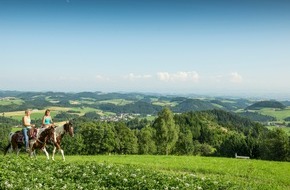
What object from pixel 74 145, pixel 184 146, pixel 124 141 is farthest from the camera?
pixel 184 146

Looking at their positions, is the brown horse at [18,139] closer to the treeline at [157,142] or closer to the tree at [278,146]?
Answer: the treeline at [157,142]

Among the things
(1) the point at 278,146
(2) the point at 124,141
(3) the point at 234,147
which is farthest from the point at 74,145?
(1) the point at 278,146

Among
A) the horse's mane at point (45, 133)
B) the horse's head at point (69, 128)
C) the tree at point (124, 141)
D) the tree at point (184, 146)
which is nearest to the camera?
the horse's mane at point (45, 133)

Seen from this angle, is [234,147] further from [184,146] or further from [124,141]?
[124,141]

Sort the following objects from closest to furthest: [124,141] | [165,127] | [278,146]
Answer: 1. [165,127]
2. [278,146]
3. [124,141]

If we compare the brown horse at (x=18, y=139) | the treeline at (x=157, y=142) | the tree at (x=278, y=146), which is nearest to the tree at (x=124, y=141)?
the treeline at (x=157, y=142)

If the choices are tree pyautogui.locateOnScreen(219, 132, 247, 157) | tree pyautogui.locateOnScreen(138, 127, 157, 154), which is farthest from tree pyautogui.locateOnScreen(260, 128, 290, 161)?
tree pyautogui.locateOnScreen(138, 127, 157, 154)

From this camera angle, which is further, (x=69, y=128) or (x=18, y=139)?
(x=18, y=139)

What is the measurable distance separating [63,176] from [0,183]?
3.70 m

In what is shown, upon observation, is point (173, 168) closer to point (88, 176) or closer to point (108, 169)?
Result: point (108, 169)

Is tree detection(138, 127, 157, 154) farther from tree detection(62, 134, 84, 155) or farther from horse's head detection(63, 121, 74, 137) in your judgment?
horse's head detection(63, 121, 74, 137)

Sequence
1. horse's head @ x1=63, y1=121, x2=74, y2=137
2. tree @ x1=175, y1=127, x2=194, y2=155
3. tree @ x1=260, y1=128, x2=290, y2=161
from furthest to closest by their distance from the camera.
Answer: tree @ x1=175, y1=127, x2=194, y2=155, tree @ x1=260, y1=128, x2=290, y2=161, horse's head @ x1=63, y1=121, x2=74, y2=137

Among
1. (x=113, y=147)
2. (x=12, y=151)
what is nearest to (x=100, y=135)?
(x=113, y=147)

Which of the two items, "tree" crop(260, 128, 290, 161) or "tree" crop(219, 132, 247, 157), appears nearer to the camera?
A: "tree" crop(260, 128, 290, 161)
